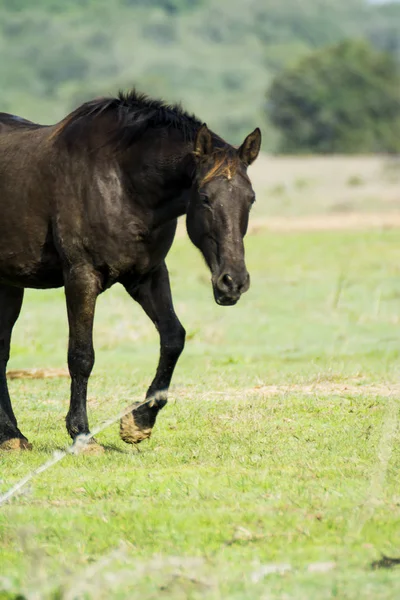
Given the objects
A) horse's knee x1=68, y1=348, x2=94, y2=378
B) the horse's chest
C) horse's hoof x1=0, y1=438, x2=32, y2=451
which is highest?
the horse's chest

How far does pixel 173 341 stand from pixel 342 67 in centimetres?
8113

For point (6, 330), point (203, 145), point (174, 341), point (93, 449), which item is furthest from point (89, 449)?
point (203, 145)

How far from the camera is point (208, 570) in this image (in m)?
5.73

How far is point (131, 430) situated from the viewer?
8.42 meters

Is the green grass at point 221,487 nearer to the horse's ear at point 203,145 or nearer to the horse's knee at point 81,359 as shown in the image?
the horse's knee at point 81,359

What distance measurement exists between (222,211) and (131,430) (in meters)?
1.84

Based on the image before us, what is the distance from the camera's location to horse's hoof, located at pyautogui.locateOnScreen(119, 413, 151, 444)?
8.41m

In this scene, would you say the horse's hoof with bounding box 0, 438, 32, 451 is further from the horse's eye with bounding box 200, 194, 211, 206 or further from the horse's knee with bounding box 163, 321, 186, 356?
the horse's eye with bounding box 200, 194, 211, 206

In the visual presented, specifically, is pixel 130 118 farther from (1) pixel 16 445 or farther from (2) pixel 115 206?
(1) pixel 16 445

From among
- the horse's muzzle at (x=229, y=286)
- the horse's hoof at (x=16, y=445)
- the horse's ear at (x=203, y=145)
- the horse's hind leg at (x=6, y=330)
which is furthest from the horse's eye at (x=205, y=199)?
the horse's hoof at (x=16, y=445)

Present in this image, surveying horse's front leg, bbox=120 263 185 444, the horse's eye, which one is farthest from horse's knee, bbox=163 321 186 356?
the horse's eye

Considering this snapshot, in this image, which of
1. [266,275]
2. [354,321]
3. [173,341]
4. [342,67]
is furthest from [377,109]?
[173,341]

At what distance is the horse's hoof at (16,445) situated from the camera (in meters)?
8.80

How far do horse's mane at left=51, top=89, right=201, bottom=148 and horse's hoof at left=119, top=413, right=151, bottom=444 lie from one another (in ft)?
6.30
